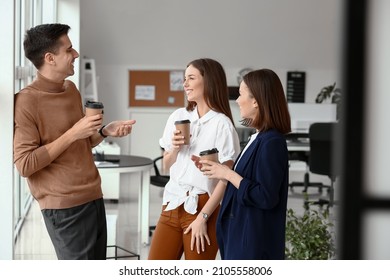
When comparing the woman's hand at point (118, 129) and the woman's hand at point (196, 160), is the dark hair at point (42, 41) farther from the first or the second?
the woman's hand at point (196, 160)

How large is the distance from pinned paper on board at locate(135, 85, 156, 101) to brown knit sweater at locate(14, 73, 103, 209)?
8.12 meters

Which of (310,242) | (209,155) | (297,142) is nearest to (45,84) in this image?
(209,155)

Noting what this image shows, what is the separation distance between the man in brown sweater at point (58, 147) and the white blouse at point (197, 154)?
1.46ft

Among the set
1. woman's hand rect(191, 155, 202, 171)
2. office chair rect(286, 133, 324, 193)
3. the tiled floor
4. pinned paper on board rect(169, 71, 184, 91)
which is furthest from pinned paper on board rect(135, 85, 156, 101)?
woman's hand rect(191, 155, 202, 171)

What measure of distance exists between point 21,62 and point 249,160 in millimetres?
3560

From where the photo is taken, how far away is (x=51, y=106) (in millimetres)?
1875

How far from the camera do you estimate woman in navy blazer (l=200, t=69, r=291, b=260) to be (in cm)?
192

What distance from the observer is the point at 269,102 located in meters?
1.95

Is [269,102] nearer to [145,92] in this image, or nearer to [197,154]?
[197,154]

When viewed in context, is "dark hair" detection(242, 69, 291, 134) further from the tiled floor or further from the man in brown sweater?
the tiled floor

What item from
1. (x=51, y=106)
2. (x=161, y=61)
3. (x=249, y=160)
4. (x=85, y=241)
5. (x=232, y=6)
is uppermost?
(x=232, y=6)

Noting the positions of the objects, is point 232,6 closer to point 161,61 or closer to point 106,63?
point 161,61

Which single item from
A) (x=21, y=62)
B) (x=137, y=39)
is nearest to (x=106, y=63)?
(x=137, y=39)

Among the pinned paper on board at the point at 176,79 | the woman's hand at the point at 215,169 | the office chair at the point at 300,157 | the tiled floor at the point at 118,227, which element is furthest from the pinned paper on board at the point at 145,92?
the woman's hand at the point at 215,169
